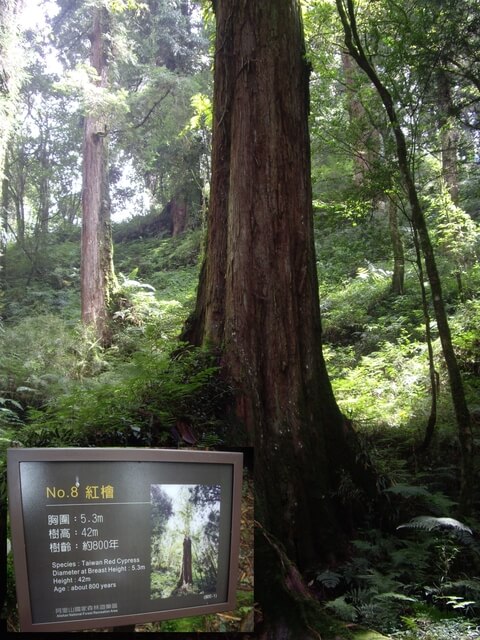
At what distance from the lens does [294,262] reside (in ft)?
16.1

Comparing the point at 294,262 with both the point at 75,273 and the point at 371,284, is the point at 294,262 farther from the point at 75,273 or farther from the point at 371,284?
the point at 75,273

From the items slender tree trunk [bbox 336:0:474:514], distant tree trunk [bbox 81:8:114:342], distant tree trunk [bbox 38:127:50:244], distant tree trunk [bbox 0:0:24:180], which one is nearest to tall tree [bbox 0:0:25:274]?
distant tree trunk [bbox 0:0:24:180]

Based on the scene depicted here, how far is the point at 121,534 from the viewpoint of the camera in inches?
108

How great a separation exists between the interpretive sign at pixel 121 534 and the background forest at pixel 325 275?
45cm

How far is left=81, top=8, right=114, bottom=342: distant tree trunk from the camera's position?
1311 cm

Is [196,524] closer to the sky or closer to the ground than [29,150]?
closer to the ground

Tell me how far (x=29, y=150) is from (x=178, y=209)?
695 cm

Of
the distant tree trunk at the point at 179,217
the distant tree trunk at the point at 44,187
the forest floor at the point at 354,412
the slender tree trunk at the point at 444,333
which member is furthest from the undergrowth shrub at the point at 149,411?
the distant tree trunk at the point at 44,187

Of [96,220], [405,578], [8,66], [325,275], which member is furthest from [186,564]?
[96,220]

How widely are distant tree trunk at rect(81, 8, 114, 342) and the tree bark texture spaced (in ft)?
25.1

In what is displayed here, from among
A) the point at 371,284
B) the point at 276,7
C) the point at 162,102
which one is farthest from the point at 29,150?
the point at 276,7

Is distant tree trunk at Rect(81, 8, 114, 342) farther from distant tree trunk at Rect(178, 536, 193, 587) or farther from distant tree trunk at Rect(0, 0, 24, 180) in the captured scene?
distant tree trunk at Rect(178, 536, 193, 587)

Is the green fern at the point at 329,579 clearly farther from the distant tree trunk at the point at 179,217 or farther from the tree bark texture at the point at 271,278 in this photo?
the distant tree trunk at the point at 179,217

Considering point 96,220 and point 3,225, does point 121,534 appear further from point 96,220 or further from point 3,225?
point 3,225
